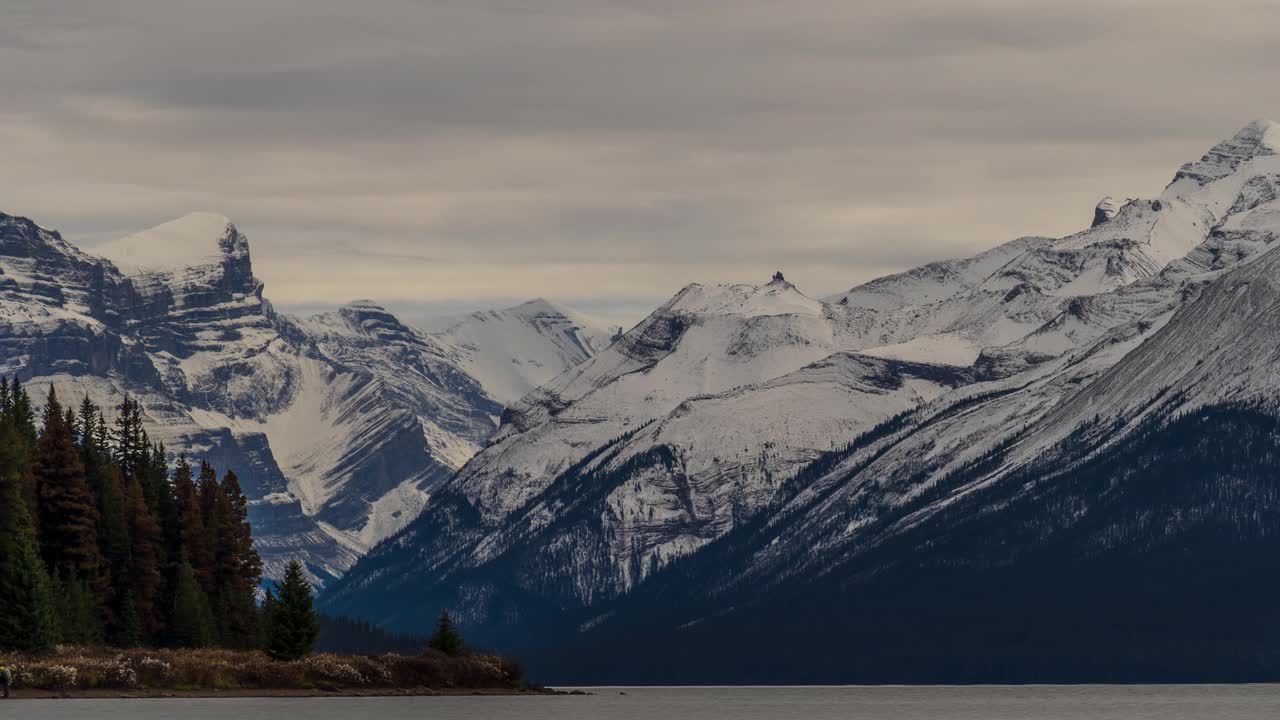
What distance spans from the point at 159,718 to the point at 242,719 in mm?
7755

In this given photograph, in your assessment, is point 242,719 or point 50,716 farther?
point 242,719

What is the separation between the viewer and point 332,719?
199625mm

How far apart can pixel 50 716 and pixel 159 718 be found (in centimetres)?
917

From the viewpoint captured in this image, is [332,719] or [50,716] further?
[332,719]

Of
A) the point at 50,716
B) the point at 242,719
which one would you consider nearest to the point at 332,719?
the point at 242,719

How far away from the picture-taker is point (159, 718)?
19200cm

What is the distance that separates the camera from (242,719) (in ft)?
648

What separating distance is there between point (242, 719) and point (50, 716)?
16.9 metres

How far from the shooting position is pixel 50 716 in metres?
186

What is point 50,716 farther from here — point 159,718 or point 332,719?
point 332,719

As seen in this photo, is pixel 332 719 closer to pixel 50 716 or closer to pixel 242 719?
pixel 242 719

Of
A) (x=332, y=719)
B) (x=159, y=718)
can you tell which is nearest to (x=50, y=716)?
(x=159, y=718)
